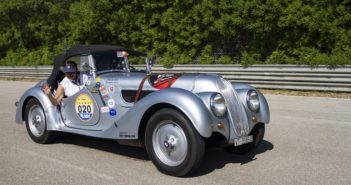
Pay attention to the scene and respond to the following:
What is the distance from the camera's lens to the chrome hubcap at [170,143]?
521cm

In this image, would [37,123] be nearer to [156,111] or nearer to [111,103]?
Result: [111,103]

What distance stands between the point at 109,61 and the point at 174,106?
224cm

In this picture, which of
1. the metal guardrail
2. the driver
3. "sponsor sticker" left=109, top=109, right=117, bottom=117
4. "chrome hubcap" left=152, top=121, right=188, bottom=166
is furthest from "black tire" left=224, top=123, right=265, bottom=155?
the metal guardrail

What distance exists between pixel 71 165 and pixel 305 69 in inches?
353

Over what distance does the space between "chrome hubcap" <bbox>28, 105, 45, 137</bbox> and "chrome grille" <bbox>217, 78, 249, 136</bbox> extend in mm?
3268

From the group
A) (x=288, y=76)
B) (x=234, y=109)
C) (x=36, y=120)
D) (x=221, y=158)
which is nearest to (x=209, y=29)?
(x=288, y=76)

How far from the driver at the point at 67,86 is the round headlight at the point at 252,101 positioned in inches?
107

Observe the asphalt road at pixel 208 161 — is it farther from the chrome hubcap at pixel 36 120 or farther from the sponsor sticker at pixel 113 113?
the sponsor sticker at pixel 113 113

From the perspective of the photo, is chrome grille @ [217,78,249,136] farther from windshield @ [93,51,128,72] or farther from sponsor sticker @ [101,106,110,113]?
windshield @ [93,51,128,72]

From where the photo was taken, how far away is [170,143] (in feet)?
17.3

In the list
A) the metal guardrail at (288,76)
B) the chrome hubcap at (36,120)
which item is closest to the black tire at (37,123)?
the chrome hubcap at (36,120)

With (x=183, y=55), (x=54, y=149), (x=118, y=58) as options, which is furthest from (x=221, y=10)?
(x=54, y=149)

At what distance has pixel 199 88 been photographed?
5.49 m

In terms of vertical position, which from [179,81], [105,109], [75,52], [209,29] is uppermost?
[209,29]
